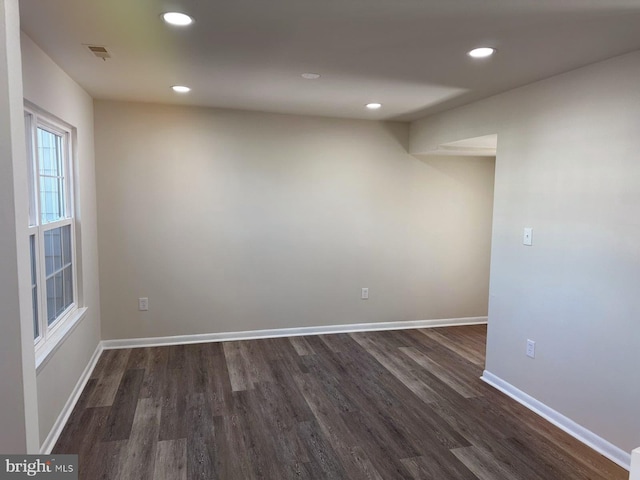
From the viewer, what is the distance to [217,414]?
2.91m

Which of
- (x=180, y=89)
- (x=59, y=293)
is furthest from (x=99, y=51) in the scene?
(x=59, y=293)

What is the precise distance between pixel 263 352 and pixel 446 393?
1.72 m

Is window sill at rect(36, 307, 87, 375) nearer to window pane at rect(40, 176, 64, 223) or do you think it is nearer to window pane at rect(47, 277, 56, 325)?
window pane at rect(47, 277, 56, 325)

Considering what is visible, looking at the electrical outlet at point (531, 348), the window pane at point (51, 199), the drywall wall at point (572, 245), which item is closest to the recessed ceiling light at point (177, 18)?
the window pane at point (51, 199)

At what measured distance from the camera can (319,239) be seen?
14.9 feet

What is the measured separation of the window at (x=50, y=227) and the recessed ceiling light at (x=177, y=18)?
106 cm

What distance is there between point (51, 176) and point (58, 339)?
43.3 inches

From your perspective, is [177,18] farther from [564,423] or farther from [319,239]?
[564,423]

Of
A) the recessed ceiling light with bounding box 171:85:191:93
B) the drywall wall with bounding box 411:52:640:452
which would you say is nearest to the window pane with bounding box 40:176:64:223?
the recessed ceiling light with bounding box 171:85:191:93

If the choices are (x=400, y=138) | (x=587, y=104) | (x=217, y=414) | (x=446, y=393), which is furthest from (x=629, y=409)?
(x=400, y=138)

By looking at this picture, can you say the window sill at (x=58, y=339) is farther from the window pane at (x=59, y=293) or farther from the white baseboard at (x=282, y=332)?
the white baseboard at (x=282, y=332)

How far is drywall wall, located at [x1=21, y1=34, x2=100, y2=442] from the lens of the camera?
7.72 feet

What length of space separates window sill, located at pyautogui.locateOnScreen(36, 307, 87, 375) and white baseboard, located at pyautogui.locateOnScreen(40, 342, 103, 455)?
0.45 m

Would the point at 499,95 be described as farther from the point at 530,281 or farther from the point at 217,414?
the point at 217,414
